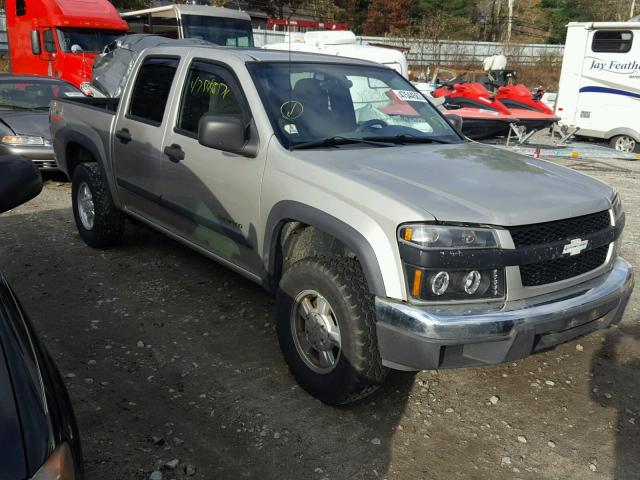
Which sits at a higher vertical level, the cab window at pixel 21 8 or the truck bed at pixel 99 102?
the cab window at pixel 21 8

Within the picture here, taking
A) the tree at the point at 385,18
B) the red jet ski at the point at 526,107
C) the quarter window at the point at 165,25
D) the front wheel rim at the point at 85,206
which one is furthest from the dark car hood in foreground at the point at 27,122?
the tree at the point at 385,18

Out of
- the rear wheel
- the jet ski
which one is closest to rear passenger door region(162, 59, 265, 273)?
the jet ski

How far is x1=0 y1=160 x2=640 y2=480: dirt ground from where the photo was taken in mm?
2871

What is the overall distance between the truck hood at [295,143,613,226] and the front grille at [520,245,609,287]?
0.22 m

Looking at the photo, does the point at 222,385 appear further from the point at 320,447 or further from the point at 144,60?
the point at 144,60

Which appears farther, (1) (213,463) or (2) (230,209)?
(2) (230,209)

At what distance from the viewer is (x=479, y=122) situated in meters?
12.5

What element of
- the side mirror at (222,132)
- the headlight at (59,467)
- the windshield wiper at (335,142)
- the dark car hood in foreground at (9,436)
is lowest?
the headlight at (59,467)

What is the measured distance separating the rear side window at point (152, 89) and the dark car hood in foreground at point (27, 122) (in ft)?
12.9

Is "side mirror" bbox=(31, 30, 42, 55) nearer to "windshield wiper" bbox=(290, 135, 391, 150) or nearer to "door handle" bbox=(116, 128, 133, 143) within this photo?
"door handle" bbox=(116, 128, 133, 143)

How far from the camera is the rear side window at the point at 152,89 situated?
14.9 feet

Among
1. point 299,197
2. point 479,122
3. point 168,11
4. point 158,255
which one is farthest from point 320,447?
point 168,11

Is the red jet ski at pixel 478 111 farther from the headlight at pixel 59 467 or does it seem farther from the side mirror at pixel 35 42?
the headlight at pixel 59 467

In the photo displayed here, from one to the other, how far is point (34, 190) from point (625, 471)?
9.52ft
